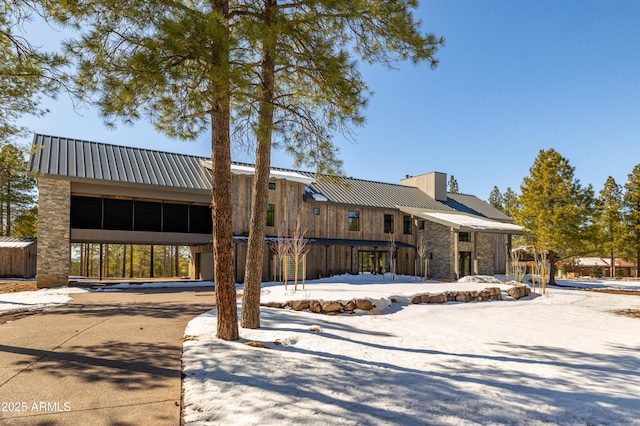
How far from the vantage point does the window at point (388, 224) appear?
82.8 ft

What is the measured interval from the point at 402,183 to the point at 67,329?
27728mm

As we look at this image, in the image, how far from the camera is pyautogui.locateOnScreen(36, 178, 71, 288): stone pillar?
16141mm

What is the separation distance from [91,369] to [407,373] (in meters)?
4.41

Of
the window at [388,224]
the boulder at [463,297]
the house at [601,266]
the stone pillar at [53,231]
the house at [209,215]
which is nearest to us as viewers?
the boulder at [463,297]

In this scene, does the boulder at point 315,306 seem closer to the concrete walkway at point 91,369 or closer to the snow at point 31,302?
the concrete walkway at point 91,369

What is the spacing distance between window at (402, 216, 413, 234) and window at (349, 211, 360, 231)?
12.2 ft

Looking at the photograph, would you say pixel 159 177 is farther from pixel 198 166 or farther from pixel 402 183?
pixel 402 183

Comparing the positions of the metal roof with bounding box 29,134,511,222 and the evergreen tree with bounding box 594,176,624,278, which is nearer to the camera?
the metal roof with bounding box 29,134,511,222

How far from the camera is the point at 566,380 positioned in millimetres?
6055

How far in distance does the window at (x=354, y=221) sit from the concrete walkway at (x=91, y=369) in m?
15.6

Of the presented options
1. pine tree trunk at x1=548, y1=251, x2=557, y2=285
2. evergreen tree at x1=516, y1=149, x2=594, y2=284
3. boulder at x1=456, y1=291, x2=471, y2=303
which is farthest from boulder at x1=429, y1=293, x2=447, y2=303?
pine tree trunk at x1=548, y1=251, x2=557, y2=285

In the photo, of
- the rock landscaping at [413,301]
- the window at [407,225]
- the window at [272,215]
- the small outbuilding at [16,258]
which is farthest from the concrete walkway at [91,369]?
the window at [407,225]

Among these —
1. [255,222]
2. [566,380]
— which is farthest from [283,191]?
[566,380]

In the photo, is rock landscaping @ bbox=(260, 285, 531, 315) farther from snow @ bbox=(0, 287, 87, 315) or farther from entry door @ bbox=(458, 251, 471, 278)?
entry door @ bbox=(458, 251, 471, 278)
